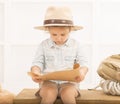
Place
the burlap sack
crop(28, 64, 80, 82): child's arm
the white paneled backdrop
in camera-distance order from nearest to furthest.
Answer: crop(28, 64, 80, 82): child's arm < the burlap sack < the white paneled backdrop

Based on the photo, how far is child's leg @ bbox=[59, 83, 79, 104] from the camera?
1396 mm

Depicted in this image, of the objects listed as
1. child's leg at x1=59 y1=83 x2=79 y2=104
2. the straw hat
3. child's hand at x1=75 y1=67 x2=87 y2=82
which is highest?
the straw hat

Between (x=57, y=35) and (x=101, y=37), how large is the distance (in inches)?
38.0

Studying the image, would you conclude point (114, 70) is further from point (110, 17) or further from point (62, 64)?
point (110, 17)

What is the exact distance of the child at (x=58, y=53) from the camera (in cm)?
148

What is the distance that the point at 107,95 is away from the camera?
1.58 metres

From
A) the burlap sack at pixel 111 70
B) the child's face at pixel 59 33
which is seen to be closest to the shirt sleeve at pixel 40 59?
the child's face at pixel 59 33

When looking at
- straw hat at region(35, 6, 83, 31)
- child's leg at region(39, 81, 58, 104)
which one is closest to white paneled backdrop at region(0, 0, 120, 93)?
straw hat at region(35, 6, 83, 31)

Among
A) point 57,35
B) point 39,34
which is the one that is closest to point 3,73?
point 39,34

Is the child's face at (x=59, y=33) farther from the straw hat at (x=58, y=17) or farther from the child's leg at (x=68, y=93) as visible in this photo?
the child's leg at (x=68, y=93)

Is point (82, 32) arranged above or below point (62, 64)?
above

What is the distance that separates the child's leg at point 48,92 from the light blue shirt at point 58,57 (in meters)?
0.11

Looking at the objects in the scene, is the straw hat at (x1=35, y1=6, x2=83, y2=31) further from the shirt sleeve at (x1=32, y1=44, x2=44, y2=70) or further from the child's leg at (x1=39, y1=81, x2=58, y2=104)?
the child's leg at (x1=39, y1=81, x2=58, y2=104)

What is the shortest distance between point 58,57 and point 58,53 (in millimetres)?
20
